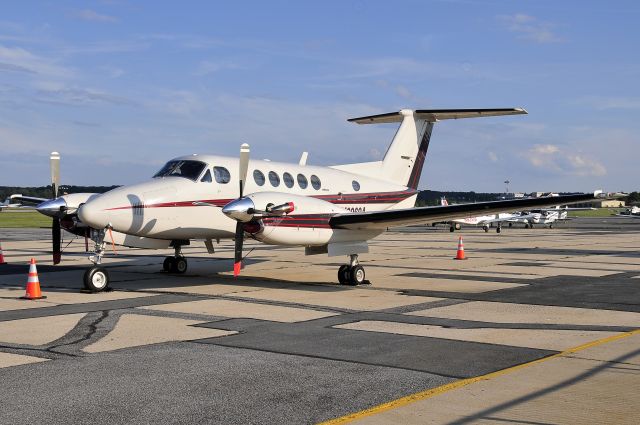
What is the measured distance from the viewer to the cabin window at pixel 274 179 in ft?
62.0

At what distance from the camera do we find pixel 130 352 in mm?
9336

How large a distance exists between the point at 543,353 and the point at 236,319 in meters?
5.39

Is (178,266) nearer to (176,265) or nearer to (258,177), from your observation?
(176,265)

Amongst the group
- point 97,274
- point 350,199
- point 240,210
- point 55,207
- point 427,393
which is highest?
point 350,199

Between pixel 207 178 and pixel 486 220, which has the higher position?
pixel 207 178

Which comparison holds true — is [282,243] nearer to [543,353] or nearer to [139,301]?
[139,301]

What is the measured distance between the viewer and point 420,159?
944 inches

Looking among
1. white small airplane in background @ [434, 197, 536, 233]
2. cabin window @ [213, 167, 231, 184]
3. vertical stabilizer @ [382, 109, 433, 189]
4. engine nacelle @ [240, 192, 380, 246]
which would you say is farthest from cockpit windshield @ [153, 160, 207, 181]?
white small airplane in background @ [434, 197, 536, 233]

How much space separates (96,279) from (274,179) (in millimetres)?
5481

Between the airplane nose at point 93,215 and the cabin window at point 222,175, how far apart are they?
3.20m

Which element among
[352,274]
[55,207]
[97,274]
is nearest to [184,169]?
[55,207]

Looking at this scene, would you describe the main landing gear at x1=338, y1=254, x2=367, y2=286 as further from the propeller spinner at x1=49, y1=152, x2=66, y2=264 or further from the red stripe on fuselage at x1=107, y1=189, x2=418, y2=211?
the propeller spinner at x1=49, y1=152, x2=66, y2=264

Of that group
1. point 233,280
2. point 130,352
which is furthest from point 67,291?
point 130,352

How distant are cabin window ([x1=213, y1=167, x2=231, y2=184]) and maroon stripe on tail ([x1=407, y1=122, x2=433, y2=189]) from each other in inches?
308
